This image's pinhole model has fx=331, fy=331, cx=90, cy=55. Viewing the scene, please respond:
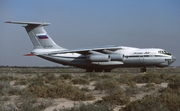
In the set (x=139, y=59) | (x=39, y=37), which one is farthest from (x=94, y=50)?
(x=39, y=37)

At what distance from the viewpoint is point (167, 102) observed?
28.7 feet

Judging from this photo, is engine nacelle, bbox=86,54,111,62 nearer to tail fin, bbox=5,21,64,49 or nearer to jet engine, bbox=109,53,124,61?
jet engine, bbox=109,53,124,61

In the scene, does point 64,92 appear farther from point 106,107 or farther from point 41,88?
point 106,107

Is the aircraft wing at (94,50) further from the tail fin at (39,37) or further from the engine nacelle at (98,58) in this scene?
the tail fin at (39,37)

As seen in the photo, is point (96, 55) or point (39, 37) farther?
point (39, 37)

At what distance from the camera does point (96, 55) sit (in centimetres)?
3544

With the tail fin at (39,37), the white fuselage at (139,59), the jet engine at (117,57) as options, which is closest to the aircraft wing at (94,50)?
the white fuselage at (139,59)

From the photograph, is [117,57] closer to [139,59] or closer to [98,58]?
[98,58]

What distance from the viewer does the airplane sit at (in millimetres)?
34656

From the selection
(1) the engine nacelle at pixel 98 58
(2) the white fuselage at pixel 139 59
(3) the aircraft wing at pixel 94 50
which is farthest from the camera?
(3) the aircraft wing at pixel 94 50

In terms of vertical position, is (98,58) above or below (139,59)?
above


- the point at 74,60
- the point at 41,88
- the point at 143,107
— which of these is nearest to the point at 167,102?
the point at 143,107

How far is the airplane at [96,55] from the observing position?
1364 inches

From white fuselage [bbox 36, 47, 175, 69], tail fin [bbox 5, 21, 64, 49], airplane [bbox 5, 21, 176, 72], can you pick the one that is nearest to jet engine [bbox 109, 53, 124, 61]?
airplane [bbox 5, 21, 176, 72]
